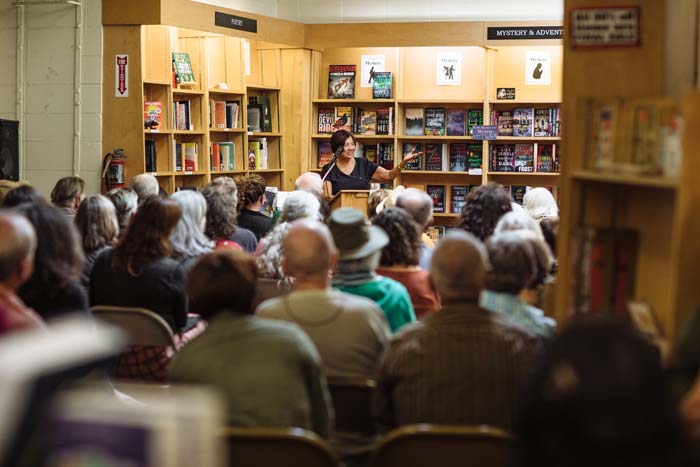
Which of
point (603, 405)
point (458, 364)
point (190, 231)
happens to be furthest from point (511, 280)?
point (190, 231)

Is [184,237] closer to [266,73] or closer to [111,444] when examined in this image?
[111,444]

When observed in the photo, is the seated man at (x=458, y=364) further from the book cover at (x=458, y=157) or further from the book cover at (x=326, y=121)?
the book cover at (x=326, y=121)

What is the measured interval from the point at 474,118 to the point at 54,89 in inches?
181

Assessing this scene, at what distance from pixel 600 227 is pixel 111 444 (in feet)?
8.73

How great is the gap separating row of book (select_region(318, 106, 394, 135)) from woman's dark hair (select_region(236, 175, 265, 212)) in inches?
171

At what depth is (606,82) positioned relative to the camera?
11.8ft

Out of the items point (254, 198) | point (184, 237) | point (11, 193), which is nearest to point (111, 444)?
point (184, 237)

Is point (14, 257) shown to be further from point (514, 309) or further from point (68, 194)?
point (68, 194)

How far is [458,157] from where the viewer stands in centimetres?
1124

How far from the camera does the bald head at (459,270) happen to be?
124 inches

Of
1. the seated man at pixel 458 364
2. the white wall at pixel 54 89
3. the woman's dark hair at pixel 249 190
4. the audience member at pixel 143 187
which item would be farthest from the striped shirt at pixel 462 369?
the white wall at pixel 54 89

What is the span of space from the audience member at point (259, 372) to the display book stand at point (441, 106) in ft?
26.9

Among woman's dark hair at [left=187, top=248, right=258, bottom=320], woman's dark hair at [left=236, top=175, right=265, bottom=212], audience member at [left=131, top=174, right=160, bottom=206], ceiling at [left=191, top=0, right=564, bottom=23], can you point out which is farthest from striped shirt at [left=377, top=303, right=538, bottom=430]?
ceiling at [left=191, top=0, right=564, bottom=23]

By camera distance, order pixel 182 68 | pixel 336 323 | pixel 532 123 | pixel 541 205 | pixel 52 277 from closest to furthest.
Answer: pixel 336 323, pixel 52 277, pixel 541 205, pixel 182 68, pixel 532 123
